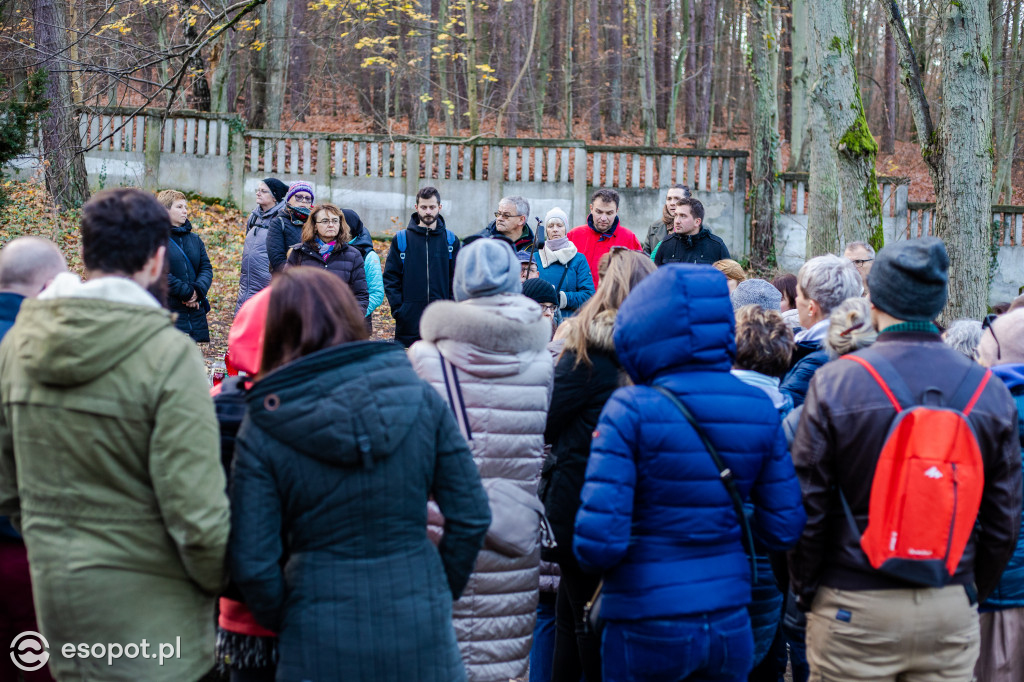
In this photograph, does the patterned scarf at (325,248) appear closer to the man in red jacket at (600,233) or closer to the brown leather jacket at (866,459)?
the man in red jacket at (600,233)

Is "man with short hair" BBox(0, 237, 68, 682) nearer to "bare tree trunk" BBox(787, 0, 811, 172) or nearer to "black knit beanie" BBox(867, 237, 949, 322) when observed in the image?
"black knit beanie" BBox(867, 237, 949, 322)

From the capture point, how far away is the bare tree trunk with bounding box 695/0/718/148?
29817 millimetres

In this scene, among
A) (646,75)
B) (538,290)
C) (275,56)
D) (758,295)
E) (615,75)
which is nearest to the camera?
(758,295)

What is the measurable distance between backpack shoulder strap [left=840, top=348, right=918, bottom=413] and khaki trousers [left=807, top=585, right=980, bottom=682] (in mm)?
617

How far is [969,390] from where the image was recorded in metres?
3.05

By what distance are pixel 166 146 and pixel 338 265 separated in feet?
38.4

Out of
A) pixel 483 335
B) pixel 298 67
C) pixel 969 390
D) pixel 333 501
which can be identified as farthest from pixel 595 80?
pixel 333 501

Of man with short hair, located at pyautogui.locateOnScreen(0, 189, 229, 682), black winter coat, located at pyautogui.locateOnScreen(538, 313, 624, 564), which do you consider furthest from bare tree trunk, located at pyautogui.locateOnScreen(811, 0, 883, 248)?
man with short hair, located at pyautogui.locateOnScreen(0, 189, 229, 682)

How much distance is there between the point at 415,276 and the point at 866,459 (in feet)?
18.9

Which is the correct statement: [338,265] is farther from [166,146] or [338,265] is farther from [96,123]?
[96,123]

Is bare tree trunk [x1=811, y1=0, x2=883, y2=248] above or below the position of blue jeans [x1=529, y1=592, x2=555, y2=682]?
above

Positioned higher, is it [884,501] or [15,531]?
[884,501]

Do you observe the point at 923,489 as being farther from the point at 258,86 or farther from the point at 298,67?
the point at 298,67

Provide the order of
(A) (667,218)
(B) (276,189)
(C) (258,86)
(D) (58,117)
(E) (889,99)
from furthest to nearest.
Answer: (E) (889,99), (C) (258,86), (D) (58,117), (B) (276,189), (A) (667,218)
